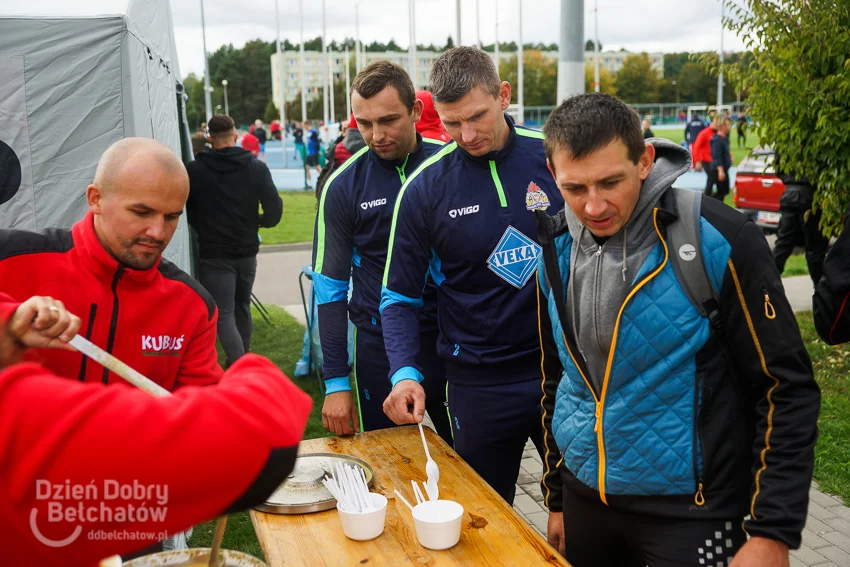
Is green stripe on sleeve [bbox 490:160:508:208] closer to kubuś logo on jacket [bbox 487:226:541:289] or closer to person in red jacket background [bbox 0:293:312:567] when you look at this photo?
kubuś logo on jacket [bbox 487:226:541:289]

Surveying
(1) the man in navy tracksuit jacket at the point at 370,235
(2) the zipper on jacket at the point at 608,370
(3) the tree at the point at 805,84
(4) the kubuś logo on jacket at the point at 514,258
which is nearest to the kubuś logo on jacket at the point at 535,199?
(4) the kubuś logo on jacket at the point at 514,258

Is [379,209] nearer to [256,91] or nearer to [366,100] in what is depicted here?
[366,100]

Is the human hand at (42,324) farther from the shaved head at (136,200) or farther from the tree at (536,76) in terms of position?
the tree at (536,76)

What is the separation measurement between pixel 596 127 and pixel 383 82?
1612 mm

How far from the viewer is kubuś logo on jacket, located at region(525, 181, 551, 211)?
9.20 feet

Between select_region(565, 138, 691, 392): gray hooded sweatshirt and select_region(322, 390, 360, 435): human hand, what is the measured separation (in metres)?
1.12

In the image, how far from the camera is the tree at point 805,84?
5891 mm

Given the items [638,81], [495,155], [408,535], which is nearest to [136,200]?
[408,535]


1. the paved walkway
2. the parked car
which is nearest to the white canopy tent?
the paved walkway

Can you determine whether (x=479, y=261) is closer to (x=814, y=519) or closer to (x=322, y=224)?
(x=322, y=224)

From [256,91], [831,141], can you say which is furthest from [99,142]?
[256,91]

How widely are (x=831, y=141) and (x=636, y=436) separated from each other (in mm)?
5112

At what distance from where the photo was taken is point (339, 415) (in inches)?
114

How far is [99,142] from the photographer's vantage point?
14.3ft
